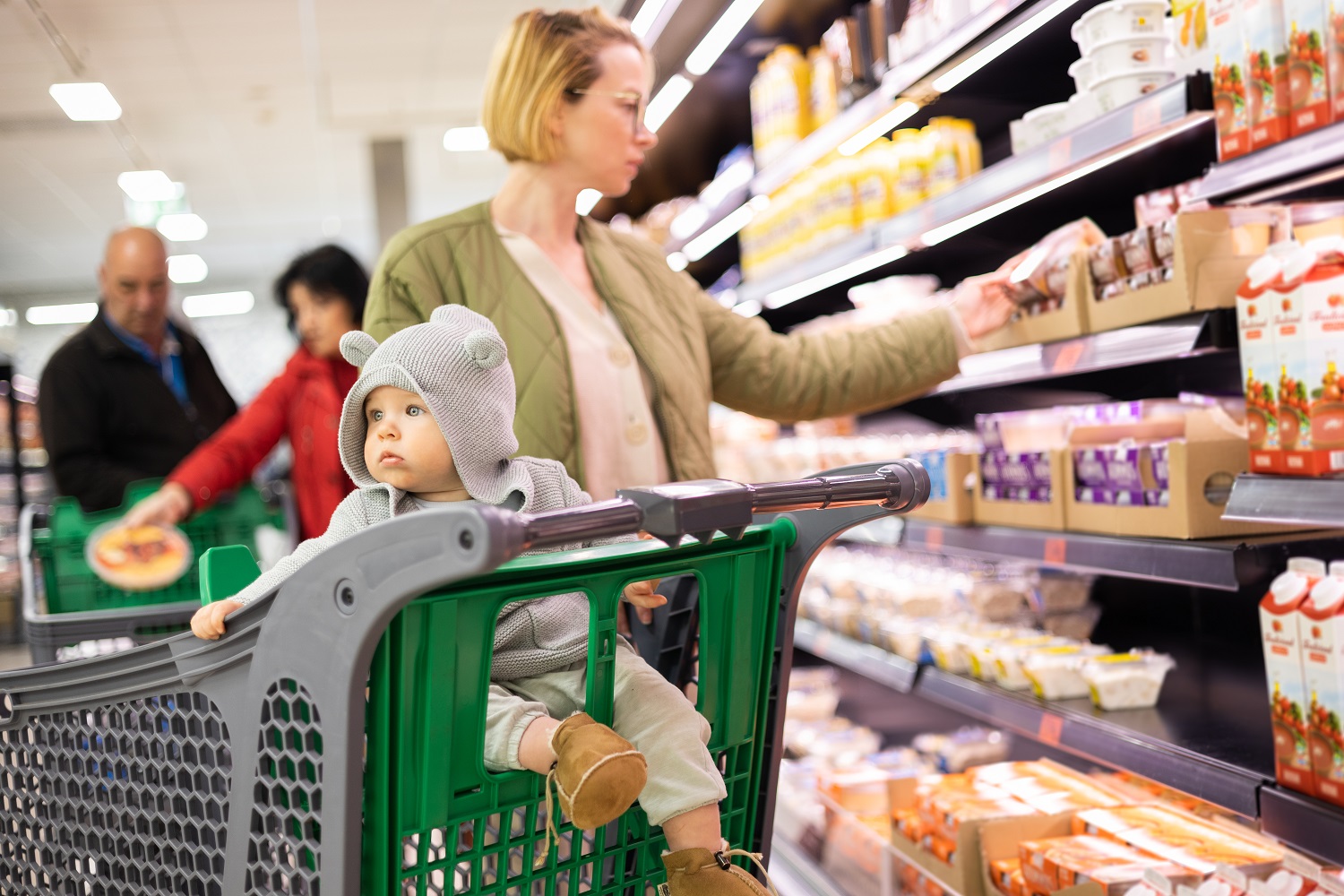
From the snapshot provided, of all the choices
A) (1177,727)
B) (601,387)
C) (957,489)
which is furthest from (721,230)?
(1177,727)

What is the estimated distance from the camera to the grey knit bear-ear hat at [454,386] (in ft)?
3.78

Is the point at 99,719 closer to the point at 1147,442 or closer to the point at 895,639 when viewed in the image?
the point at 1147,442

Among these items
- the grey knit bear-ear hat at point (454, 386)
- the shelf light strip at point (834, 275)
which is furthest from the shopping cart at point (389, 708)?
the shelf light strip at point (834, 275)

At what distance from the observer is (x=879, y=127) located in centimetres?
294

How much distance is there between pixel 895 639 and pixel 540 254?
53.7 inches

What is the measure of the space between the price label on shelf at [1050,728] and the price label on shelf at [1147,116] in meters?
1.01

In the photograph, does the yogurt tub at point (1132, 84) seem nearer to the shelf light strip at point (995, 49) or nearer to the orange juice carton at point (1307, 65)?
the shelf light strip at point (995, 49)

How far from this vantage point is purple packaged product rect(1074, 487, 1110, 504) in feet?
6.34

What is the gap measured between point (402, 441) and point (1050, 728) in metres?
1.38

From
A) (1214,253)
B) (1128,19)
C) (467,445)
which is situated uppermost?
(1128,19)

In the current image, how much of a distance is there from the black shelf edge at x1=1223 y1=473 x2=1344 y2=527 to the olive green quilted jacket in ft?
2.26

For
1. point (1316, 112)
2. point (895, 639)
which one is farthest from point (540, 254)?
point (895, 639)

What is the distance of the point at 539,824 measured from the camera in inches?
46.4

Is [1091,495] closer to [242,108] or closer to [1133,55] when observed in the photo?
[1133,55]
